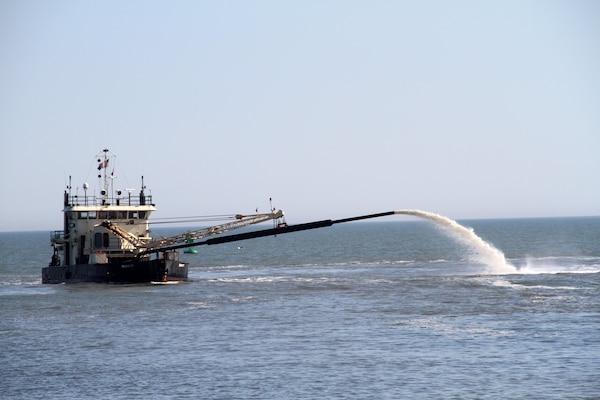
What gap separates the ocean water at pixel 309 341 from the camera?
2955 cm

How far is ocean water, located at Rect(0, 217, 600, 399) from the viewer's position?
96.9 feet

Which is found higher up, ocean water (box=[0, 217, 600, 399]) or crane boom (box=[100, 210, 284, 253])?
crane boom (box=[100, 210, 284, 253])

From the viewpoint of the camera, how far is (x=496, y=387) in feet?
94.5

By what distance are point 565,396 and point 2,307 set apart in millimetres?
37657

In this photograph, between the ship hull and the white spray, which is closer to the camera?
the white spray

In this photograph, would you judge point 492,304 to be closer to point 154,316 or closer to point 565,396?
point 154,316

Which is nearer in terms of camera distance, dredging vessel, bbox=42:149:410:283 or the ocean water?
the ocean water

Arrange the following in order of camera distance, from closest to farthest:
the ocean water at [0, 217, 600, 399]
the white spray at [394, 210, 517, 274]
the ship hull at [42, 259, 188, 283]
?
the ocean water at [0, 217, 600, 399]
the white spray at [394, 210, 517, 274]
the ship hull at [42, 259, 188, 283]

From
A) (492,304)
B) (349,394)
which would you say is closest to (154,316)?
(492,304)

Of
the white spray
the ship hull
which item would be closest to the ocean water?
the ship hull

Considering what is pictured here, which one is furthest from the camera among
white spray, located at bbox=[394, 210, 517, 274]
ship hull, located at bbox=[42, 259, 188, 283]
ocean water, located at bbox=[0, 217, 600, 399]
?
ship hull, located at bbox=[42, 259, 188, 283]

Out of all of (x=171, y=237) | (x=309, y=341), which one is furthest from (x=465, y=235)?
(x=309, y=341)

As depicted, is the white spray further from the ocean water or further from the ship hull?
the ship hull

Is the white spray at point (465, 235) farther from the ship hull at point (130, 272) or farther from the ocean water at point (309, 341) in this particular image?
the ship hull at point (130, 272)
